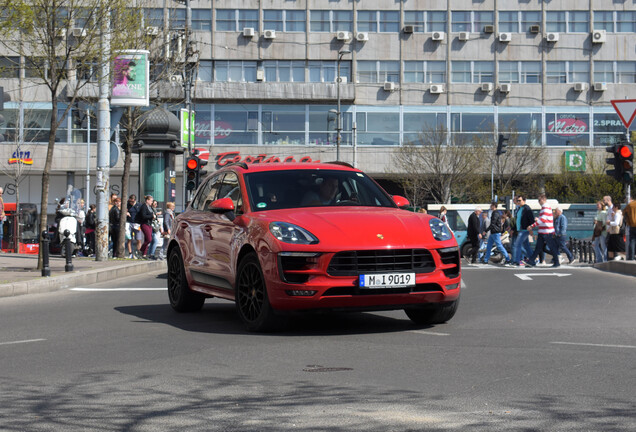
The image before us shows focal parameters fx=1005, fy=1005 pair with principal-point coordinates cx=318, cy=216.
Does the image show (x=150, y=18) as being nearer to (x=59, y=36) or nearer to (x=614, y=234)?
(x=59, y=36)

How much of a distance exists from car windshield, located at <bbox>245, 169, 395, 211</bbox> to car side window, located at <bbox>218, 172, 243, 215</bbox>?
15 cm

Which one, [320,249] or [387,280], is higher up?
[320,249]

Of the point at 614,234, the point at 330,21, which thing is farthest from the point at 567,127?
the point at 614,234

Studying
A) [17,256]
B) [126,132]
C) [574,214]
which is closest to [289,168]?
[17,256]

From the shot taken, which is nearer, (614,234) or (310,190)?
(310,190)

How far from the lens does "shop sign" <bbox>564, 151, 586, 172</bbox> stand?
200ft

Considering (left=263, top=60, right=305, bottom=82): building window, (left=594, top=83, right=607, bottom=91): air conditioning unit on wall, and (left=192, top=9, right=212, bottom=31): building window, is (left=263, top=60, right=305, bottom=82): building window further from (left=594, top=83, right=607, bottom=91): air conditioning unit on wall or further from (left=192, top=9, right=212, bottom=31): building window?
(left=594, top=83, right=607, bottom=91): air conditioning unit on wall

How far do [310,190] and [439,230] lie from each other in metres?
1.41

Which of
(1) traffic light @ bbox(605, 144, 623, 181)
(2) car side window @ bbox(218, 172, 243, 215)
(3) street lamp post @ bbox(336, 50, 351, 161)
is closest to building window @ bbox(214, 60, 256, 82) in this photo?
(3) street lamp post @ bbox(336, 50, 351, 161)

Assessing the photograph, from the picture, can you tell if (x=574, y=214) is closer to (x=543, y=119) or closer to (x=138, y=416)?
(x=543, y=119)

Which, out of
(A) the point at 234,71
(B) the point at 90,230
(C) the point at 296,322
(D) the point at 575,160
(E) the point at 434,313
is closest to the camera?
(E) the point at 434,313

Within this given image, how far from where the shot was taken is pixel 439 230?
9211 mm

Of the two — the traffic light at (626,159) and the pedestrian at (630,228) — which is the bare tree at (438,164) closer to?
the pedestrian at (630,228)

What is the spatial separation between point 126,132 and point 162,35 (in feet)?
11.4
